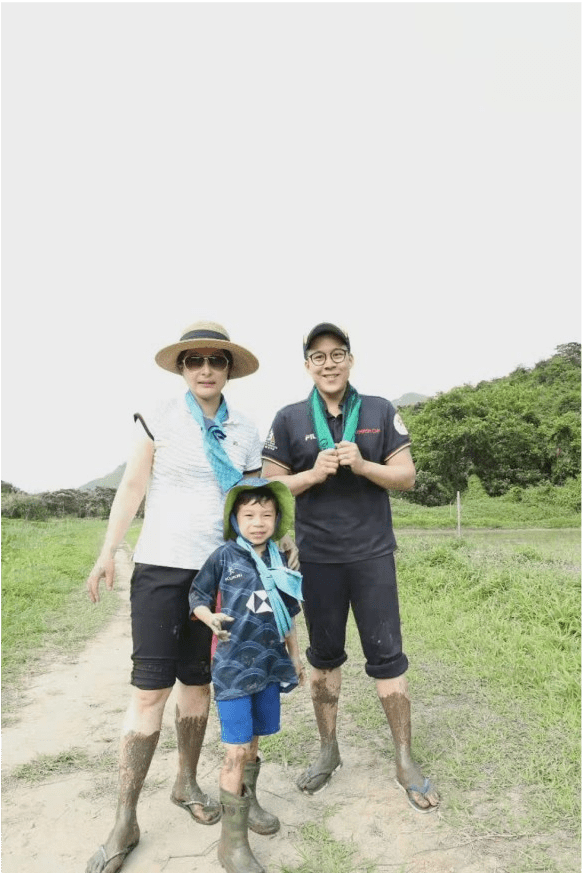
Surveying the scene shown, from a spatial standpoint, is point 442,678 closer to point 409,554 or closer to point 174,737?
point 174,737

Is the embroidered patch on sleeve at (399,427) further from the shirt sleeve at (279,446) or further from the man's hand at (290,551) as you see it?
the man's hand at (290,551)

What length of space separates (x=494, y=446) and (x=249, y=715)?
3100 cm

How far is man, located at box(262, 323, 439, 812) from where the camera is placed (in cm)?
308

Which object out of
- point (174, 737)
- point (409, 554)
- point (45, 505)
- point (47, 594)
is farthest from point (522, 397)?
point (174, 737)

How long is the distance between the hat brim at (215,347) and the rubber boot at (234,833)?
1836mm

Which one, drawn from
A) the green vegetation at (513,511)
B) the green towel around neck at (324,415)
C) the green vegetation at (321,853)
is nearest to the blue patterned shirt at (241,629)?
the green vegetation at (321,853)

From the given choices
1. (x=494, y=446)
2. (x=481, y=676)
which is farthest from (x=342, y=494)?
(x=494, y=446)

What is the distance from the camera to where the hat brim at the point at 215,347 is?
2.85 m

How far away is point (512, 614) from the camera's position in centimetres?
586

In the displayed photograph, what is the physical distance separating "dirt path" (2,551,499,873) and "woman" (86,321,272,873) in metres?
0.15

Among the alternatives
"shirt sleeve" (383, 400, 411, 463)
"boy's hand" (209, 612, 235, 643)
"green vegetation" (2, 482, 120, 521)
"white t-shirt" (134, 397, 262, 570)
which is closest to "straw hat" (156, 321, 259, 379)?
"white t-shirt" (134, 397, 262, 570)

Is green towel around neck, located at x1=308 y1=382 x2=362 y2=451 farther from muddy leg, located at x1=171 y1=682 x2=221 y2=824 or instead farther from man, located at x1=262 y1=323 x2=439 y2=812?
muddy leg, located at x1=171 y1=682 x2=221 y2=824

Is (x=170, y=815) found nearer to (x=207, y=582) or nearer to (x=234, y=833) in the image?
(x=234, y=833)

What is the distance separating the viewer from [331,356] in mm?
3150
